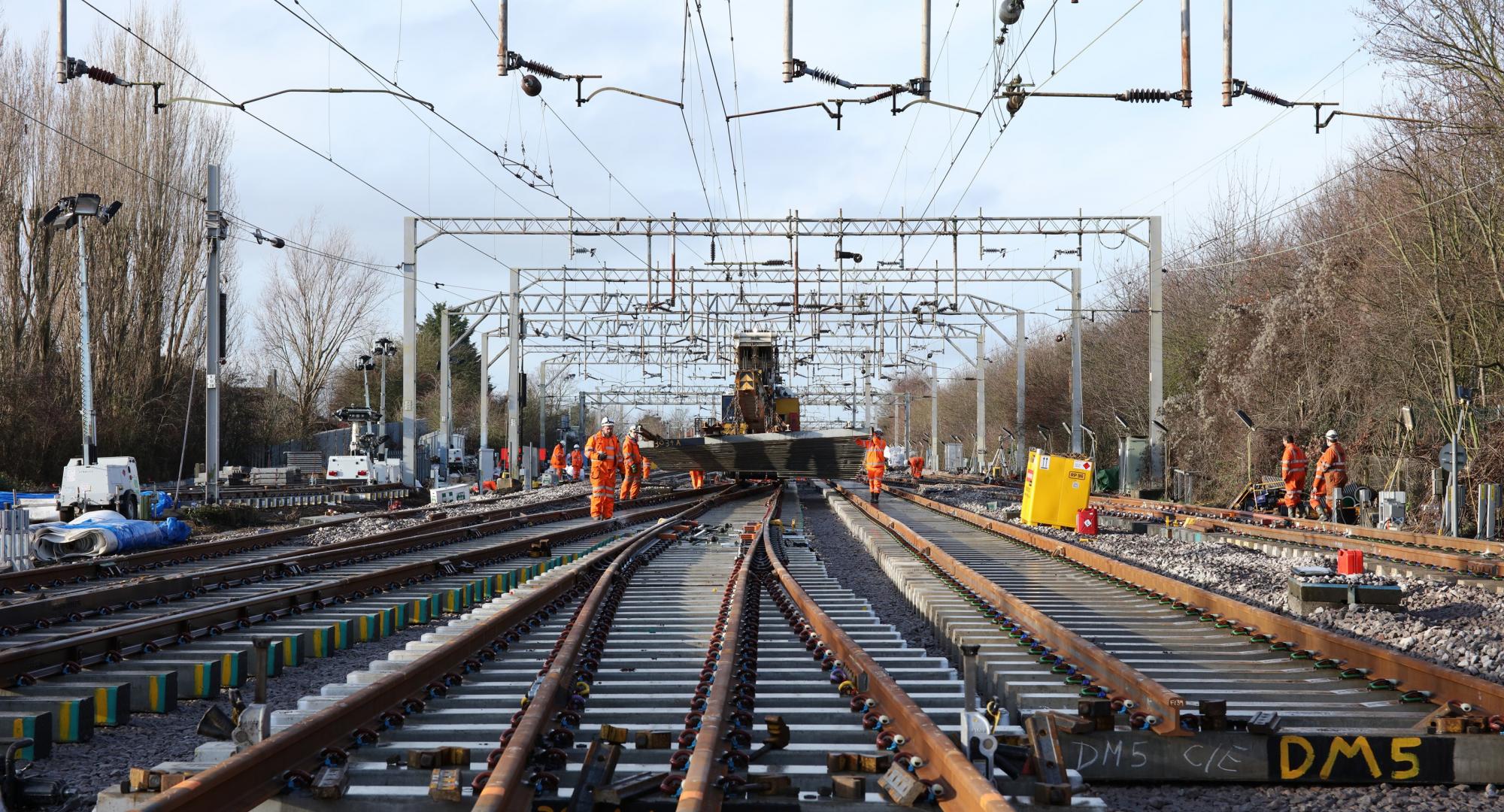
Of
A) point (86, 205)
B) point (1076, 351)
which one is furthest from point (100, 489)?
point (1076, 351)

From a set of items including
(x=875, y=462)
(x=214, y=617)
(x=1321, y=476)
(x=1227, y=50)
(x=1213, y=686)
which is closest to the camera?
(x=1213, y=686)

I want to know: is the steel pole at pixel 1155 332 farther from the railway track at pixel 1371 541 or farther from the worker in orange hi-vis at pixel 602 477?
the worker in orange hi-vis at pixel 602 477

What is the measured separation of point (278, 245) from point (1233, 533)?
2070cm

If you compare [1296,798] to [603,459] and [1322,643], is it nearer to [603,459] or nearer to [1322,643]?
[1322,643]

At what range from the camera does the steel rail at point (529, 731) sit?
3680 millimetres

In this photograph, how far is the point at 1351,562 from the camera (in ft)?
31.6

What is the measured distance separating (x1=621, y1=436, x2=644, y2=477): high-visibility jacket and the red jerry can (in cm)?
1589

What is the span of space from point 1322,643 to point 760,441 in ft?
70.4

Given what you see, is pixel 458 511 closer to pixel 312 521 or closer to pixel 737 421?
pixel 312 521

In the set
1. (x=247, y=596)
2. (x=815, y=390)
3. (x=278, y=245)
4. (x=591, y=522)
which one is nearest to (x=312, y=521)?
(x=591, y=522)

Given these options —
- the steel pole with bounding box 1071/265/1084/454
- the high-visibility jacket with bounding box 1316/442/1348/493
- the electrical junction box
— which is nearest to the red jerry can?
the high-visibility jacket with bounding box 1316/442/1348/493

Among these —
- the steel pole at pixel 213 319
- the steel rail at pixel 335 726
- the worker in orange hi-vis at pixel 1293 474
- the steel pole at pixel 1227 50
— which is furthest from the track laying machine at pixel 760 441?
the steel rail at pixel 335 726

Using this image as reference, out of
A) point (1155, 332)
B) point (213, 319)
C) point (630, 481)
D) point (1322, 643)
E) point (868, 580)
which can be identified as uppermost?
point (1155, 332)

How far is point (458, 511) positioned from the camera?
76.5ft
